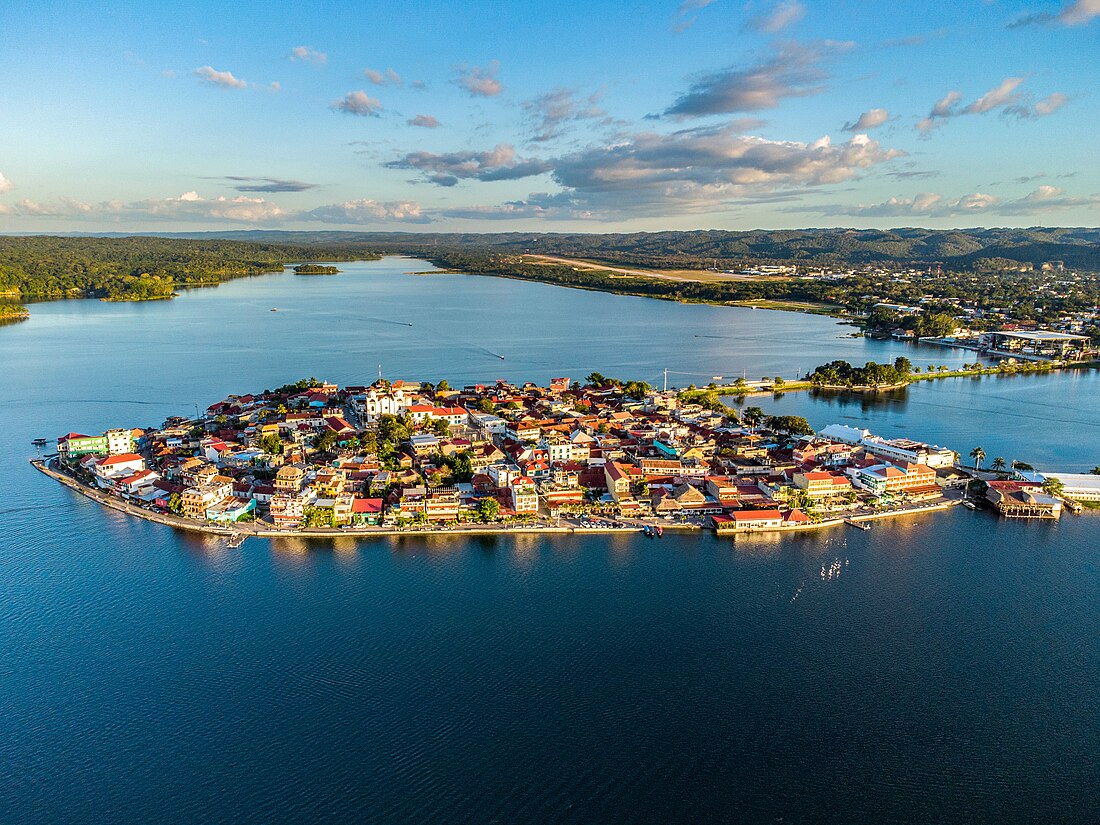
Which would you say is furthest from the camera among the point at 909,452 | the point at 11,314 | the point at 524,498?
the point at 11,314

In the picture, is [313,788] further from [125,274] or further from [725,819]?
[125,274]

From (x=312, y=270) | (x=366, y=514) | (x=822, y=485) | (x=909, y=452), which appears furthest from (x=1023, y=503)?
(x=312, y=270)

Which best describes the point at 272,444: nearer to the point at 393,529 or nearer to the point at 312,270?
the point at 393,529

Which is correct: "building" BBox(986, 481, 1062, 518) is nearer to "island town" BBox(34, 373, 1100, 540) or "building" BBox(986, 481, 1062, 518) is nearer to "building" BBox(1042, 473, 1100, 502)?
"island town" BBox(34, 373, 1100, 540)

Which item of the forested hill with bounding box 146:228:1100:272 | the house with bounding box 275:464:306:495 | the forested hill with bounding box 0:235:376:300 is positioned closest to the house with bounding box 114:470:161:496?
the house with bounding box 275:464:306:495

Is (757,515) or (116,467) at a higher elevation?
(116,467)

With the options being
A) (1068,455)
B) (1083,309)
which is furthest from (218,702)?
(1083,309)

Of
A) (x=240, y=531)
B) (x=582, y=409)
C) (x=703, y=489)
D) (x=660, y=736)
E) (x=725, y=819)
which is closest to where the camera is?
(x=725, y=819)
